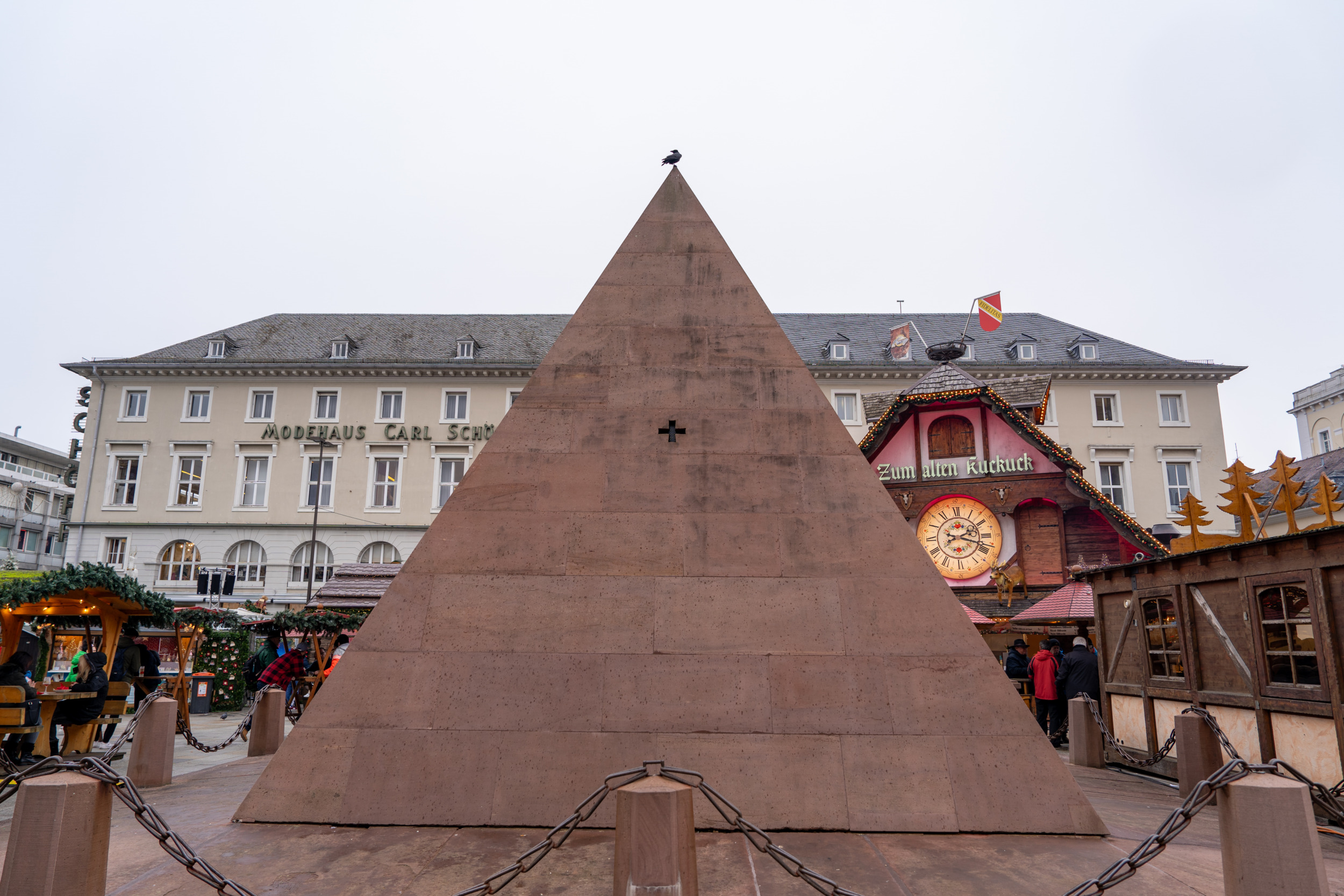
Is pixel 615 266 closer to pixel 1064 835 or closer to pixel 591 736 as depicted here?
pixel 591 736

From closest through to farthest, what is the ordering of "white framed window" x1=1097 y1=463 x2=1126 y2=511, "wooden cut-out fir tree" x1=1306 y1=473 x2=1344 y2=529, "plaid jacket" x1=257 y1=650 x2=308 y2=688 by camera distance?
"wooden cut-out fir tree" x1=1306 y1=473 x2=1344 y2=529 < "plaid jacket" x1=257 y1=650 x2=308 y2=688 < "white framed window" x1=1097 y1=463 x2=1126 y2=511

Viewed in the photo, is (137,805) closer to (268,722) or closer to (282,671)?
(268,722)

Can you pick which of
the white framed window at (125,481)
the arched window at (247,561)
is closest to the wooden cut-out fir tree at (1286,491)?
the arched window at (247,561)

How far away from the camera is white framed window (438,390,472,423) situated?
40.9 m

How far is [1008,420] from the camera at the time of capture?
818 inches

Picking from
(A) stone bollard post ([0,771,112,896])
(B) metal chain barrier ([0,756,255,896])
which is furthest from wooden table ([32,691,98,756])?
(A) stone bollard post ([0,771,112,896])

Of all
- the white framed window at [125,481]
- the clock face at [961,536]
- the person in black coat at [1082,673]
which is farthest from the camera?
the white framed window at [125,481]

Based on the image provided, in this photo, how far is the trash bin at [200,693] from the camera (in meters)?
19.4

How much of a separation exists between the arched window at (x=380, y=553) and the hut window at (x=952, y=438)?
2738 centimetres

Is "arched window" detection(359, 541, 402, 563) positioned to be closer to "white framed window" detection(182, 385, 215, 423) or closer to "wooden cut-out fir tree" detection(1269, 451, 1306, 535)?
"white framed window" detection(182, 385, 215, 423)

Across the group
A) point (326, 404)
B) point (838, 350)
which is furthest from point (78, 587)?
point (838, 350)

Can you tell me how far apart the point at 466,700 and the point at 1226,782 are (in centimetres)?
502

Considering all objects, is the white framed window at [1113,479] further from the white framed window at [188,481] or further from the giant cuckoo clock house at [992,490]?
the white framed window at [188,481]

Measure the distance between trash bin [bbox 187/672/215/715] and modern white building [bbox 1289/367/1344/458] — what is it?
215ft
